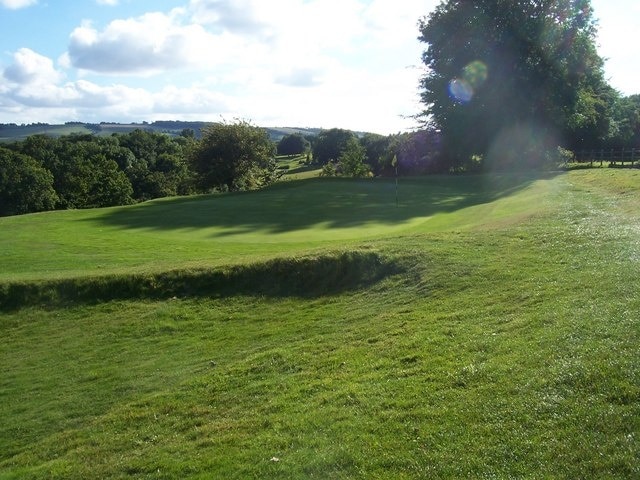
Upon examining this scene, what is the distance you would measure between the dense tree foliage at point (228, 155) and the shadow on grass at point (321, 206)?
18.2m

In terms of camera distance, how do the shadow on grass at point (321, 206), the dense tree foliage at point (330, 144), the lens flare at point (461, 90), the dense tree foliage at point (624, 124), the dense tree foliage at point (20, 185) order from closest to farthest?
the shadow on grass at point (321, 206), the lens flare at point (461, 90), the dense tree foliage at point (624, 124), the dense tree foliage at point (20, 185), the dense tree foliage at point (330, 144)

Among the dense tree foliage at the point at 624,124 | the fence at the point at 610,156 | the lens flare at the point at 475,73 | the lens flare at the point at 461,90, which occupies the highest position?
the lens flare at the point at 475,73

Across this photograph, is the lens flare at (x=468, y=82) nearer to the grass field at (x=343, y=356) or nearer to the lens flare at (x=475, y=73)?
the lens flare at (x=475, y=73)

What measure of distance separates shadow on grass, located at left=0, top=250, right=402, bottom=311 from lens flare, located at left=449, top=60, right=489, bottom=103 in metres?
36.3

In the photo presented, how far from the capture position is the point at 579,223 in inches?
609

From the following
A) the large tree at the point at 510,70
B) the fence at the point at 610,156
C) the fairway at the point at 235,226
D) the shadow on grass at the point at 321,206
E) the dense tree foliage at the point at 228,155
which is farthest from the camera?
the dense tree foliage at the point at 228,155

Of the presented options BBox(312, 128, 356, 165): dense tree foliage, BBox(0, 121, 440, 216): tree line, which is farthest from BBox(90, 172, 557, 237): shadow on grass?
BBox(312, 128, 356, 165): dense tree foliage

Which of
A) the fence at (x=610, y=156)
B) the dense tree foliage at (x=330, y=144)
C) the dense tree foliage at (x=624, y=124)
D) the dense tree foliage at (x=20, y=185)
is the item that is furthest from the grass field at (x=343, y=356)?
the dense tree foliage at (x=330, y=144)

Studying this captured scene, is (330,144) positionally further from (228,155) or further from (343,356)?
(343,356)

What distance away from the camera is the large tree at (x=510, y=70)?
4634 cm

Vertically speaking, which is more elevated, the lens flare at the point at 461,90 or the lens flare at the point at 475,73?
the lens flare at the point at 475,73

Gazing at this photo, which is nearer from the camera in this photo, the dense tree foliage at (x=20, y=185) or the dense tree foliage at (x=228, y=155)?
the dense tree foliage at (x=228, y=155)

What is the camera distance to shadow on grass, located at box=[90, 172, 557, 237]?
25375 mm

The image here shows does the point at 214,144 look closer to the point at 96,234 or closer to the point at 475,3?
the point at 475,3
